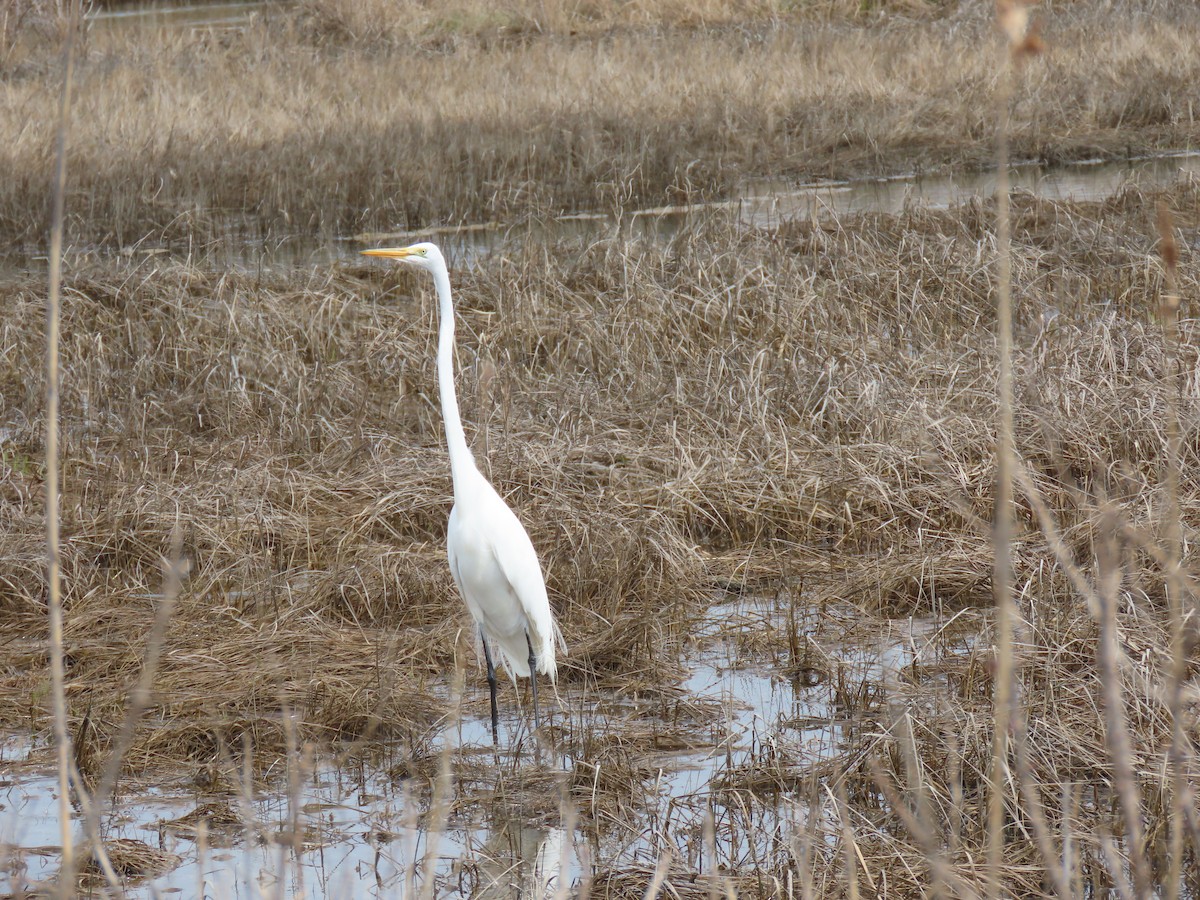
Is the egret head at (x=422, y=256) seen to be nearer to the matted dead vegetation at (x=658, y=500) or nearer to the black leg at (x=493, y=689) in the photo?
the matted dead vegetation at (x=658, y=500)

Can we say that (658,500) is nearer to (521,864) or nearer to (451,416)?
(451,416)

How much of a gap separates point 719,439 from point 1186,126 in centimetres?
855

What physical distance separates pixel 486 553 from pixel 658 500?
52.7 inches

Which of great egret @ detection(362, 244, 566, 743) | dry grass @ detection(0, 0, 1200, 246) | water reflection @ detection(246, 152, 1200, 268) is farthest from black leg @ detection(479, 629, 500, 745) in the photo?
dry grass @ detection(0, 0, 1200, 246)

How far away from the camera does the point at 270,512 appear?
5.03 metres

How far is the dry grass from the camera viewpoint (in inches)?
406

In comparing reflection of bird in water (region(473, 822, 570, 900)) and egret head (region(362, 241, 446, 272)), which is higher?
egret head (region(362, 241, 446, 272))

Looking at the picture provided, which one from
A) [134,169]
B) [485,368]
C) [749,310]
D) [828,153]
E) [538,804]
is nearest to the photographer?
[485,368]

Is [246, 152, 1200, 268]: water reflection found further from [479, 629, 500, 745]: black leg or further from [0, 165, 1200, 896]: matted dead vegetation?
[479, 629, 500, 745]: black leg

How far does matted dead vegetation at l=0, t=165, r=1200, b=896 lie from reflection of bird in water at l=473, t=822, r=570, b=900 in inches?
4.9

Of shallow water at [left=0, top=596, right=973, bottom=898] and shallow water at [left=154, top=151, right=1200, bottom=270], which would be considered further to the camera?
shallow water at [left=154, top=151, right=1200, bottom=270]

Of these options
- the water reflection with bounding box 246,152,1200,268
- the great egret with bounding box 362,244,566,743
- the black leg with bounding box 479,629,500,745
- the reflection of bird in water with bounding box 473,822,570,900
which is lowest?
the reflection of bird in water with bounding box 473,822,570,900

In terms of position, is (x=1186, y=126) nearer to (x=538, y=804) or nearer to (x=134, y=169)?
(x=134, y=169)

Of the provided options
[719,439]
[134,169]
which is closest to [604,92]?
[134,169]
